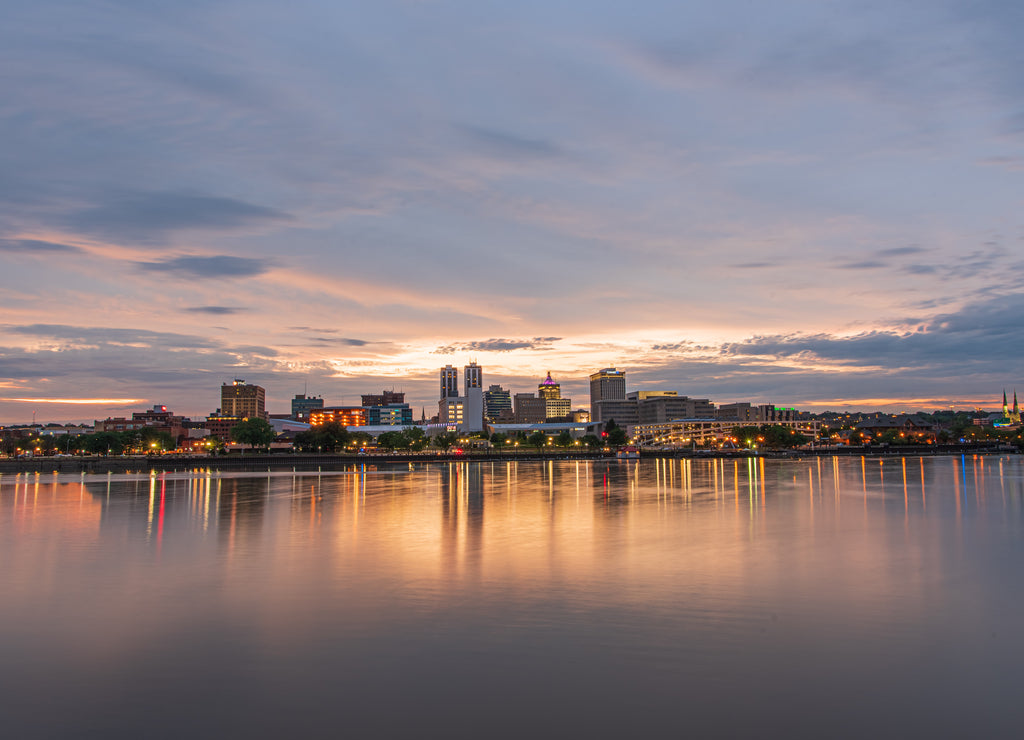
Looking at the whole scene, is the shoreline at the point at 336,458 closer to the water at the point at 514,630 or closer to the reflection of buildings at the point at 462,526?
the reflection of buildings at the point at 462,526

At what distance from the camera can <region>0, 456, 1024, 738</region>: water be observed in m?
9.98

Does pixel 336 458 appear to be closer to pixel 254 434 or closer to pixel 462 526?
pixel 254 434

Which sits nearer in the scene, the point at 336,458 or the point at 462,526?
the point at 462,526

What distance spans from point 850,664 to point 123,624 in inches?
549

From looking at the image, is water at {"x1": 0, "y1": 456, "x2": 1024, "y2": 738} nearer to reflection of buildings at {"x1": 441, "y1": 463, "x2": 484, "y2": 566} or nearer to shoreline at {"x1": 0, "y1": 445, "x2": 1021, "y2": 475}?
reflection of buildings at {"x1": 441, "y1": 463, "x2": 484, "y2": 566}

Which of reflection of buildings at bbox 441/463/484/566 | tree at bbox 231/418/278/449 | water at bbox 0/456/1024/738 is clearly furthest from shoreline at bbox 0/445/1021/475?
water at bbox 0/456/1024/738

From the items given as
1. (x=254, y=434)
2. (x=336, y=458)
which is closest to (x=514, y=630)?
(x=336, y=458)

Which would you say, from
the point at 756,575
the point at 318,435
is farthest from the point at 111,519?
the point at 318,435

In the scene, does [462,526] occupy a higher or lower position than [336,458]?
higher

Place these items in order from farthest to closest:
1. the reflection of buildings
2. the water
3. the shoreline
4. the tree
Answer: the tree → the shoreline → the reflection of buildings → the water

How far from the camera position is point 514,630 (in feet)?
46.3

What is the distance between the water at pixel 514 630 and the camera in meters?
9.98

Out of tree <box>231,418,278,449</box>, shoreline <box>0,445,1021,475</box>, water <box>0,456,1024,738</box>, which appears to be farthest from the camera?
tree <box>231,418,278,449</box>

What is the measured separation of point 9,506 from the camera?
143 feet
